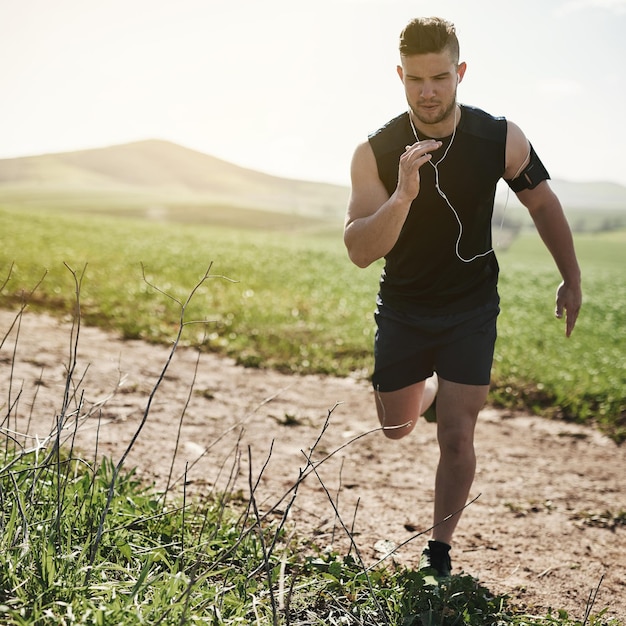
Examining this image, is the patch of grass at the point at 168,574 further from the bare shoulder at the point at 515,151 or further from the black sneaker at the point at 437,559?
the bare shoulder at the point at 515,151

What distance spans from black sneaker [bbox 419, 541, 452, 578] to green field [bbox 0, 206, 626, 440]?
1.42m

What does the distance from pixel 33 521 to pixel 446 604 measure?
1597 millimetres

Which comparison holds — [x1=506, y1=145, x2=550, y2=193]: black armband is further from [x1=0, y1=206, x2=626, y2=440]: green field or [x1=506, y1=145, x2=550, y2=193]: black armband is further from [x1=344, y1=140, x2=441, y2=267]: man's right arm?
[x1=0, y1=206, x2=626, y2=440]: green field

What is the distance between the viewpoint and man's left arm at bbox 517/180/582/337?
3.80 meters

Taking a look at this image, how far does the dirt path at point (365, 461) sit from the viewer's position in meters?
3.74

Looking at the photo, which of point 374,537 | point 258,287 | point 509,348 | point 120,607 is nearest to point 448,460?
point 374,537

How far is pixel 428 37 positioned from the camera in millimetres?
3256

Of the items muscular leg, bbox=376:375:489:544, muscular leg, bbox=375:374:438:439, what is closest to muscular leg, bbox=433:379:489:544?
muscular leg, bbox=376:375:489:544

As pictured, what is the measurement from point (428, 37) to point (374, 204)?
756 millimetres

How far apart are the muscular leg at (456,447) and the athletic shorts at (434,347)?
8cm

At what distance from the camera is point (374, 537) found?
391 centimetres

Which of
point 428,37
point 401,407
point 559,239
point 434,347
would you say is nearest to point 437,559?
point 401,407

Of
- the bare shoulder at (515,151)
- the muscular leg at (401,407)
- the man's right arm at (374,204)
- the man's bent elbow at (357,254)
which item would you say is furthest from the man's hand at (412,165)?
the muscular leg at (401,407)

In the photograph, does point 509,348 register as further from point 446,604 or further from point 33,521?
point 33,521
